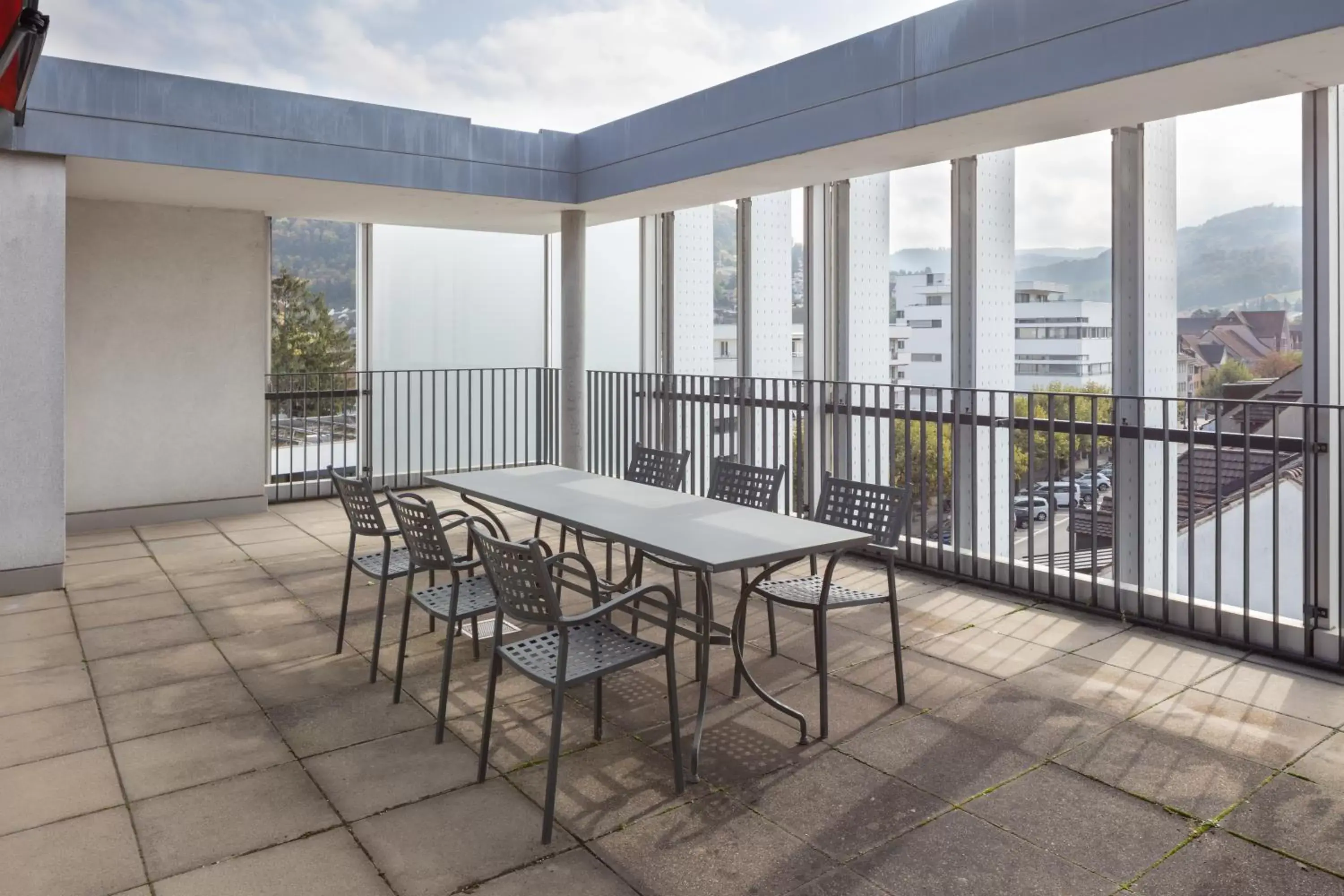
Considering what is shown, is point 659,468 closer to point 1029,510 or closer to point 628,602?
point 1029,510

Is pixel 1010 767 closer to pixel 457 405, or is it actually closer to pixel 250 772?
pixel 250 772

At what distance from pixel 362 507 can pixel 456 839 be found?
1720 millimetres

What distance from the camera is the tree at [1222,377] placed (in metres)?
4.94

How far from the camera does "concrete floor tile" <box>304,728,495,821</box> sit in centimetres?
293

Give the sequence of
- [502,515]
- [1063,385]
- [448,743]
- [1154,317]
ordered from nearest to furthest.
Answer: [448,743] < [1154,317] < [1063,385] < [502,515]

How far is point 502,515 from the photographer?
781 cm

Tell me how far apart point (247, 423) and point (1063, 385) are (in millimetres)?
6447

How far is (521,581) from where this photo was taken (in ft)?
9.30

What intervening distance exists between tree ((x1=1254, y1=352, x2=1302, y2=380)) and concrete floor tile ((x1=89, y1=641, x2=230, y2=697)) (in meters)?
5.27

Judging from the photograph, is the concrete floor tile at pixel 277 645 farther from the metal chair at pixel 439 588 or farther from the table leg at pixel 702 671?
the table leg at pixel 702 671

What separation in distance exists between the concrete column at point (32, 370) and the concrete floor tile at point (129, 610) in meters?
0.64

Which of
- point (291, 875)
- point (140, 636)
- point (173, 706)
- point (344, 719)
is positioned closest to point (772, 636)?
point (344, 719)

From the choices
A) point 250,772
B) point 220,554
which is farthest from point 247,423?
point 250,772

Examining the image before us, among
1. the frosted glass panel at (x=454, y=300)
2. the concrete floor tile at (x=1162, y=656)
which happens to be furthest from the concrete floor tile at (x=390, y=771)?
the frosted glass panel at (x=454, y=300)
